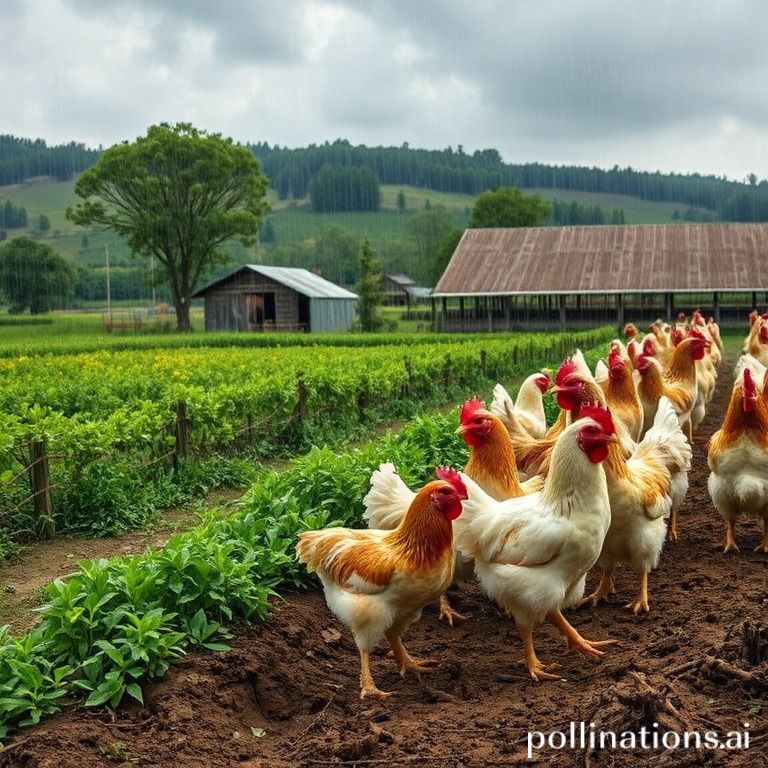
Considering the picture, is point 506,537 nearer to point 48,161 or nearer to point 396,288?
point 396,288

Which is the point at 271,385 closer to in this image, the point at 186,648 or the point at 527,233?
the point at 186,648

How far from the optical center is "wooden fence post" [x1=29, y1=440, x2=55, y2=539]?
9273 millimetres

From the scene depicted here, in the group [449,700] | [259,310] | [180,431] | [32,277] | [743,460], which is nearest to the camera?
[449,700]

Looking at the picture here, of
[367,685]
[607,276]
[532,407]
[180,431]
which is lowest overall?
[367,685]

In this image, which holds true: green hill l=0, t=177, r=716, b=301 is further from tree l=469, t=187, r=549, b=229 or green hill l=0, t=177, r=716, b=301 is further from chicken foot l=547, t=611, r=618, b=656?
chicken foot l=547, t=611, r=618, b=656

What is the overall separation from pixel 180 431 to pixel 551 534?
7.66 meters

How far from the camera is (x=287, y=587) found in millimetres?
6465

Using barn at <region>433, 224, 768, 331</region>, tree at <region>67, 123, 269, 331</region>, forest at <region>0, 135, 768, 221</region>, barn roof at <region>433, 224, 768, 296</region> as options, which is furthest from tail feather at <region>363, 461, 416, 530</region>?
forest at <region>0, 135, 768, 221</region>

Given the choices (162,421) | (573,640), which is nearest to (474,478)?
(573,640)

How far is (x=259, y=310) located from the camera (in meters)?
57.0

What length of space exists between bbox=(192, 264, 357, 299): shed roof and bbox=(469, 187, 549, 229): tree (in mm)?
25652

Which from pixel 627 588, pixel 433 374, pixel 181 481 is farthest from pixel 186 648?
pixel 433 374

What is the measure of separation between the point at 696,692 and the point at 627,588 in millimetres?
2914

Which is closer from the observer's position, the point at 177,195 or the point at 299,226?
the point at 177,195
